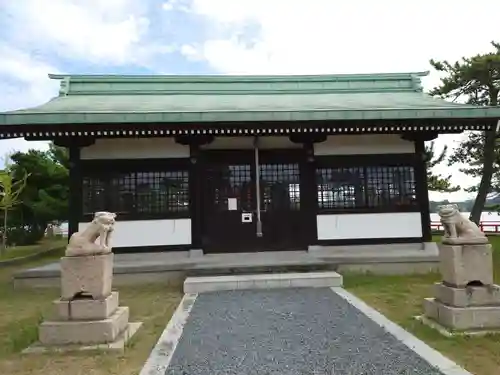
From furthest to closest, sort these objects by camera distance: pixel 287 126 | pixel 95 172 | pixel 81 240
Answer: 1. pixel 95 172
2. pixel 287 126
3. pixel 81 240

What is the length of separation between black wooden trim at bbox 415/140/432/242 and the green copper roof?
119 cm

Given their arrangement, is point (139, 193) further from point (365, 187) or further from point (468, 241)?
point (468, 241)

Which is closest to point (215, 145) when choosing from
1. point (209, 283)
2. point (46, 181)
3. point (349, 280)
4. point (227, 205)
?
point (227, 205)

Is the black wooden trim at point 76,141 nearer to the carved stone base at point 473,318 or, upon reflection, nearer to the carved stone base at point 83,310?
the carved stone base at point 83,310

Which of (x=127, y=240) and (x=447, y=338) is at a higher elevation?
(x=127, y=240)

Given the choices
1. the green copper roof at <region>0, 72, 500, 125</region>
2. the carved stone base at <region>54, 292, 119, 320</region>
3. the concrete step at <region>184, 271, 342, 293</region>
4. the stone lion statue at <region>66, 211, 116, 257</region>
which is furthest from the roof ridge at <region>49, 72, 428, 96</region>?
the carved stone base at <region>54, 292, 119, 320</region>

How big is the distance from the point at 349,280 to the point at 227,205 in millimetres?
3754

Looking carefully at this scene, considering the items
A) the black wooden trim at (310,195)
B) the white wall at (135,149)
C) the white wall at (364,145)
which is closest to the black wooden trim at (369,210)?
the black wooden trim at (310,195)

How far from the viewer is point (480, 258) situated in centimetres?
508

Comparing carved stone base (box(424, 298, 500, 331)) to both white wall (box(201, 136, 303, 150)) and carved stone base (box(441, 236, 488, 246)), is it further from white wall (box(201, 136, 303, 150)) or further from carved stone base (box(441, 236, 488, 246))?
A: white wall (box(201, 136, 303, 150))

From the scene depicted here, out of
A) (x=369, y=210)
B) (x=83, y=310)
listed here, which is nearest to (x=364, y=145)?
(x=369, y=210)

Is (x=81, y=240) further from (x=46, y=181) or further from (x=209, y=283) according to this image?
(x=46, y=181)

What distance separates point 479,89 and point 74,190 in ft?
49.7

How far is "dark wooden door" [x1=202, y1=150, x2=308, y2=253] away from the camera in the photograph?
35.9 feet
